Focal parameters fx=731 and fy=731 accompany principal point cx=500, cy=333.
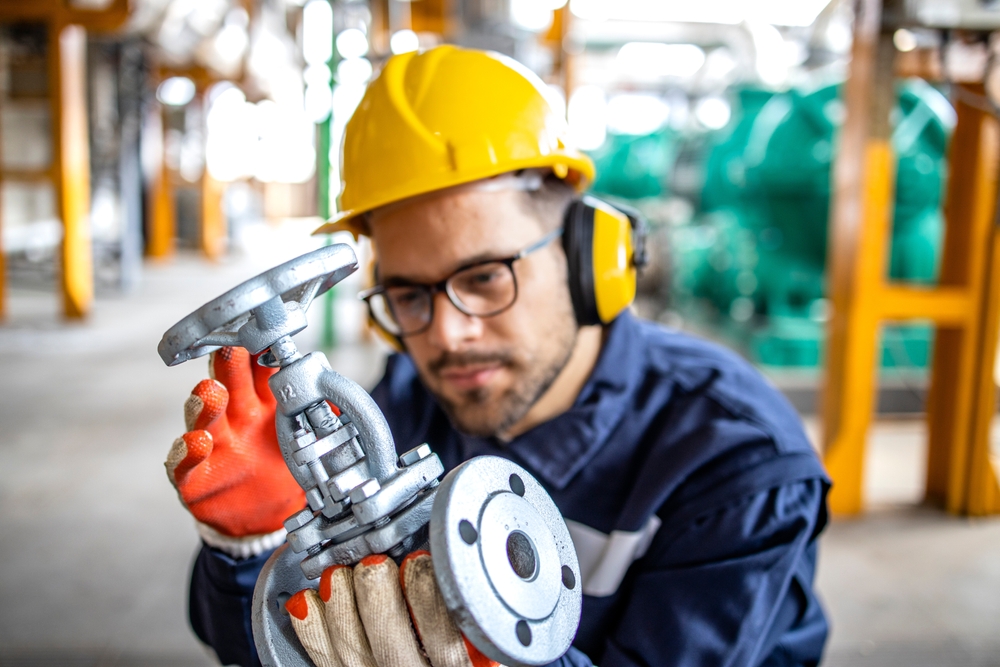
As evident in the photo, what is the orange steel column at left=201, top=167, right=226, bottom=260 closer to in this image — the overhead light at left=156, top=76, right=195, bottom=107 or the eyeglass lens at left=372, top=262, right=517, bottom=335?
the overhead light at left=156, top=76, right=195, bottom=107

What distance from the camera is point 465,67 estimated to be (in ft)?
3.66

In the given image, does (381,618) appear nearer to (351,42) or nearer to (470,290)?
(470,290)

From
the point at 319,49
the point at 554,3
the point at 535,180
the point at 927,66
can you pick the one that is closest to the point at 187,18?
the point at 319,49

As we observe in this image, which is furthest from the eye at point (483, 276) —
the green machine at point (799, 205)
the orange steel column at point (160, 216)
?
the orange steel column at point (160, 216)

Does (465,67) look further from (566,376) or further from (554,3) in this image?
(554,3)

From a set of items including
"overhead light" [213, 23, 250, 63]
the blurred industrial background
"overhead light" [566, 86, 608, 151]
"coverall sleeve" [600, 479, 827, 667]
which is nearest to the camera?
"coverall sleeve" [600, 479, 827, 667]

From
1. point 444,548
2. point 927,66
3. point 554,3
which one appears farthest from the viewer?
point 554,3

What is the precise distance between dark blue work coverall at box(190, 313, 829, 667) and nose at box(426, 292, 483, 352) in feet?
0.65

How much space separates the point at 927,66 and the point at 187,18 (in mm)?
7189

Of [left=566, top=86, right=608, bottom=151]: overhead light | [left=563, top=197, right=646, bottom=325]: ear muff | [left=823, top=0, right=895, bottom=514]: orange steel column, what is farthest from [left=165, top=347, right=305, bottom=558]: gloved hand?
[left=566, top=86, right=608, bottom=151]: overhead light

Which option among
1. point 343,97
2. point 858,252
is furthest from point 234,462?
point 343,97

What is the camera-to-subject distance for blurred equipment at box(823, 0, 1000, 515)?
7.89 feet

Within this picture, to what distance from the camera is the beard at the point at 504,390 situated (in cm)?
115

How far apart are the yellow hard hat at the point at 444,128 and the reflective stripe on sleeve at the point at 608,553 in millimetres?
550
